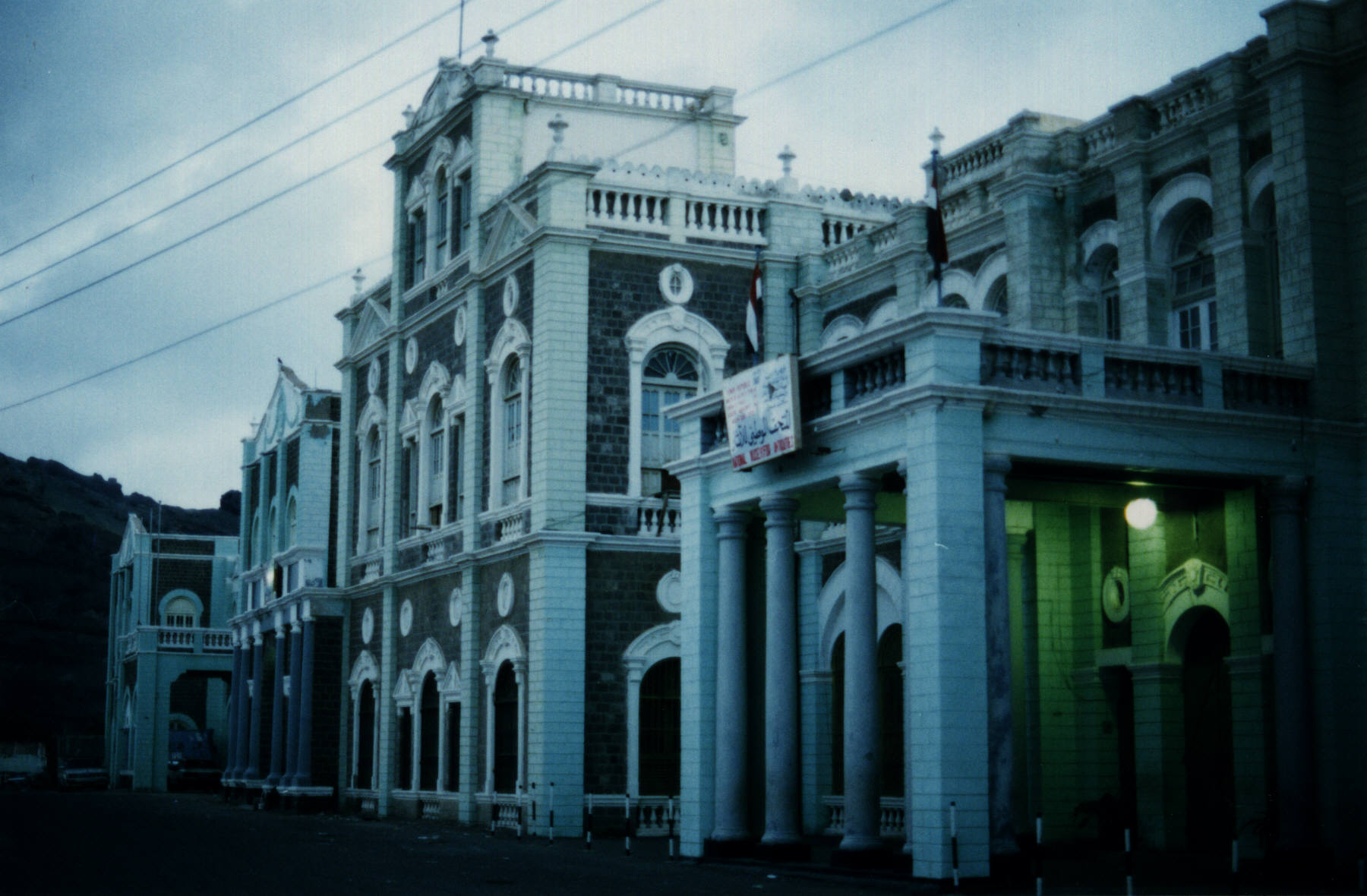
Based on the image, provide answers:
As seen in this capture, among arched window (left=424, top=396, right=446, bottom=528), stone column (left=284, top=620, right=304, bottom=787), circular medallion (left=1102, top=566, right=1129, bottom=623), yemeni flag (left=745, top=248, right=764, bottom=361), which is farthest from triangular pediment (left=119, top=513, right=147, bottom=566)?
circular medallion (left=1102, top=566, right=1129, bottom=623)

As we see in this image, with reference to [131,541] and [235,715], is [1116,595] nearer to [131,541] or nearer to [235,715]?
[235,715]

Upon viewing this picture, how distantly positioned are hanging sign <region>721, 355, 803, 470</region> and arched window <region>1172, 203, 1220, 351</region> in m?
5.51

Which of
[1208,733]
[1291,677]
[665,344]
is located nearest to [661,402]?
[665,344]

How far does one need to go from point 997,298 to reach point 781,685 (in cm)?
768

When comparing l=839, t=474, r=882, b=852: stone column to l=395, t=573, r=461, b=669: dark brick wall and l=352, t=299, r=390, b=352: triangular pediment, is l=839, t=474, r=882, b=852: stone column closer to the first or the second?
l=395, t=573, r=461, b=669: dark brick wall

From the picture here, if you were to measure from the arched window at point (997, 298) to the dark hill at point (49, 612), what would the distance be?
251ft

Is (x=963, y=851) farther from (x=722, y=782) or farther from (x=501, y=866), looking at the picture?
(x=501, y=866)

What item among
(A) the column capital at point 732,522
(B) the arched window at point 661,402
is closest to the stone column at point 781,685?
(A) the column capital at point 732,522

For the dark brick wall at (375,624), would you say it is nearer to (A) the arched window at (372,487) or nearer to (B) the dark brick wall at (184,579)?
(A) the arched window at (372,487)

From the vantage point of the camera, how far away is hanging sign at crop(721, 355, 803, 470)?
68.6 ft

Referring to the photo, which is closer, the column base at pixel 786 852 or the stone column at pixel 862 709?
the stone column at pixel 862 709

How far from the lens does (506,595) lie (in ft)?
104

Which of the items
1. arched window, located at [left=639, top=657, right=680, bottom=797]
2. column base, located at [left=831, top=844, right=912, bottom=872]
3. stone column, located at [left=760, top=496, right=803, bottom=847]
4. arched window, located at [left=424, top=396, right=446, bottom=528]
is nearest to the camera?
column base, located at [left=831, top=844, right=912, bottom=872]

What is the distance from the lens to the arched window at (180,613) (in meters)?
69.8
